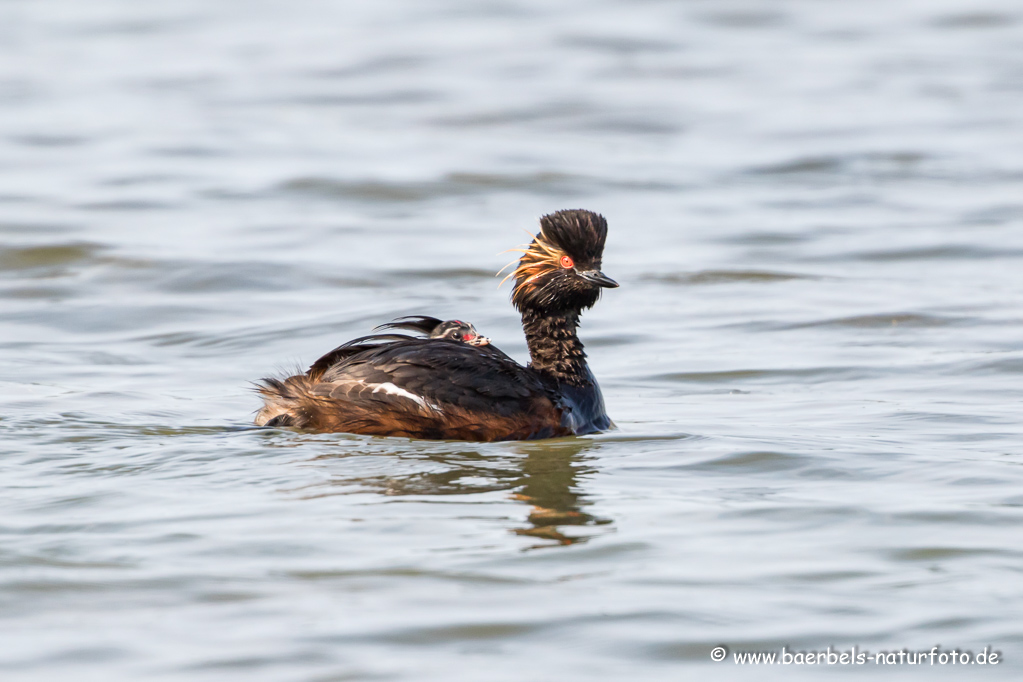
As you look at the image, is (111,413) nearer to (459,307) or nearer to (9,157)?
(459,307)

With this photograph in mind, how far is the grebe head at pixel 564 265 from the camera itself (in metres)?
8.66

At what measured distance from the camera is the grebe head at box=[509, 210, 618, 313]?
8.66 meters

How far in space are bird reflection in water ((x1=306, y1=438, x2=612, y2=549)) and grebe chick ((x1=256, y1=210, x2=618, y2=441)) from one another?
19 cm

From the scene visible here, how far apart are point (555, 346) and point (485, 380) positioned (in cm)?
86

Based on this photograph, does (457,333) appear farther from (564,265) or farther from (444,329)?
(564,265)

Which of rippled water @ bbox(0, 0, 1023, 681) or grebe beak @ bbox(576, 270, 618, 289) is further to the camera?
grebe beak @ bbox(576, 270, 618, 289)

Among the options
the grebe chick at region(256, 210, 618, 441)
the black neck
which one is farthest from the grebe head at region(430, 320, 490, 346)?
the black neck

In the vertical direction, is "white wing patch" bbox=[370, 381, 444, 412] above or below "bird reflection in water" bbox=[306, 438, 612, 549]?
above

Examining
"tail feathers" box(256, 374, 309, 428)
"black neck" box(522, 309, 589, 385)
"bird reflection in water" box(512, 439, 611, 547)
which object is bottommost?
"bird reflection in water" box(512, 439, 611, 547)

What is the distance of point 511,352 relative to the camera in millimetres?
11648

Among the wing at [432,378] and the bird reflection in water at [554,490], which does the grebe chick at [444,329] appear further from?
the bird reflection in water at [554,490]

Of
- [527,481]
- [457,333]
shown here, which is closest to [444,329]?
[457,333]

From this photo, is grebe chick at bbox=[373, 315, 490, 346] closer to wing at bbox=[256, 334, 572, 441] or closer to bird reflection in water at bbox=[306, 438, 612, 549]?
wing at bbox=[256, 334, 572, 441]

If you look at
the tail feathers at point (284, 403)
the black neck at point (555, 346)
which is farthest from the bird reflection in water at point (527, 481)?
the black neck at point (555, 346)
